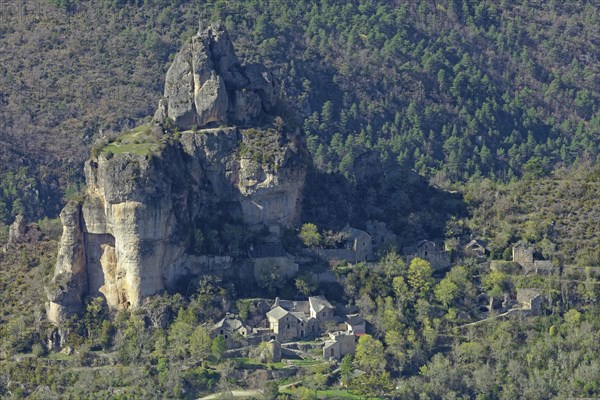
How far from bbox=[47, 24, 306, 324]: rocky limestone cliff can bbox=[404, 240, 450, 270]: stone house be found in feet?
20.9

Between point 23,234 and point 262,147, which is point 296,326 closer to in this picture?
point 262,147

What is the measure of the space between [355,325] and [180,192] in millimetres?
11008

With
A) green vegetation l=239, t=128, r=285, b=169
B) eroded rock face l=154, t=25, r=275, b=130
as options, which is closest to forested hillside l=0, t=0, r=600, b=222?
eroded rock face l=154, t=25, r=275, b=130

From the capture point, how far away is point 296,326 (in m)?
87.6

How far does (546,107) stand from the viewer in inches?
5443

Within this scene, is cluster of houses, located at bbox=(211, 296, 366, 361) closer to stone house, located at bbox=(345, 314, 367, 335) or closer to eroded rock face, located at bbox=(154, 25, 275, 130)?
stone house, located at bbox=(345, 314, 367, 335)

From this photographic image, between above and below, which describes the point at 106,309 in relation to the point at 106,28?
below

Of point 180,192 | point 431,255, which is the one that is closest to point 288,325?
point 180,192

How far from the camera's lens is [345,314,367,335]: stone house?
87.6 meters

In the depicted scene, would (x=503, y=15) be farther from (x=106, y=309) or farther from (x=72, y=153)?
(x=106, y=309)

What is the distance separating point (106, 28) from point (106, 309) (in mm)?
47241

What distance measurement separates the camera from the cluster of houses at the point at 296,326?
86438 millimetres

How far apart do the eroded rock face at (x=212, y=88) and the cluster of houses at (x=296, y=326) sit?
1055cm

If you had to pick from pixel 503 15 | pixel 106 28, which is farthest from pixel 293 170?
pixel 503 15
